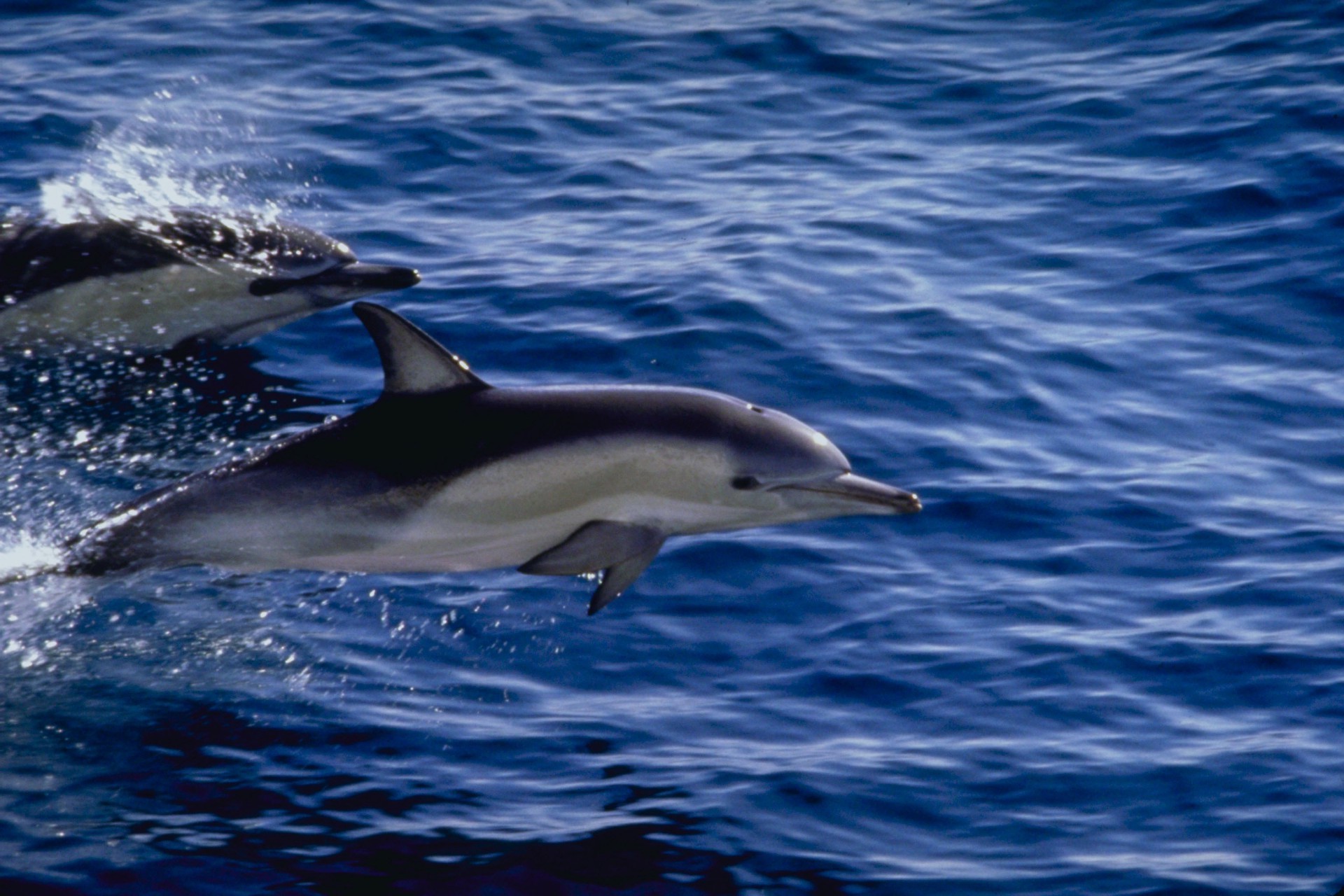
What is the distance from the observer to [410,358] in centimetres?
707

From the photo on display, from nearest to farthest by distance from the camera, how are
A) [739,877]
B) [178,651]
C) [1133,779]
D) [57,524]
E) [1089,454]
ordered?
[739,877], [1133,779], [178,651], [57,524], [1089,454]

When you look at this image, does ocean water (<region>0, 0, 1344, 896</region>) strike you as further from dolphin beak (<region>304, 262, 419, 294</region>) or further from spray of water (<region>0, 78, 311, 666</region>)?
dolphin beak (<region>304, 262, 419, 294</region>)

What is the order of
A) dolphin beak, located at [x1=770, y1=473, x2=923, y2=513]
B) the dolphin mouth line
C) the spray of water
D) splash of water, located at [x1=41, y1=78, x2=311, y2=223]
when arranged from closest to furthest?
dolphin beak, located at [x1=770, y1=473, x2=923, y2=513], the spray of water, the dolphin mouth line, splash of water, located at [x1=41, y1=78, x2=311, y2=223]

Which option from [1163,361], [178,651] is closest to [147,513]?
[178,651]

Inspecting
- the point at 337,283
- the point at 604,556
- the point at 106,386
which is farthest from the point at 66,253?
the point at 604,556

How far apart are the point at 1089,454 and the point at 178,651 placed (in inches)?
188

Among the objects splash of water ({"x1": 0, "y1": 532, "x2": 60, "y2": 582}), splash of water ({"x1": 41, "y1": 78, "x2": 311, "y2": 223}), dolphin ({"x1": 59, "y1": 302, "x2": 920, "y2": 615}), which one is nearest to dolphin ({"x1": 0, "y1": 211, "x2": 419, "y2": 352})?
splash of water ({"x1": 41, "y1": 78, "x2": 311, "y2": 223})

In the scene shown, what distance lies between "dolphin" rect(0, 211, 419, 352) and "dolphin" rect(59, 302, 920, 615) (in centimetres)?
359

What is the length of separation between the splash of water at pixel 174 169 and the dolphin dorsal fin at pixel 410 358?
4867 millimetres

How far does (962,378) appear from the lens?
10766mm

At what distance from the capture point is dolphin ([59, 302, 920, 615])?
7.18 m

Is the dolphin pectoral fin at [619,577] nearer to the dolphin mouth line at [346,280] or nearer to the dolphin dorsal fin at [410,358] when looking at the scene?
the dolphin dorsal fin at [410,358]

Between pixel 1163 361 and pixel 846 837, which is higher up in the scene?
pixel 1163 361

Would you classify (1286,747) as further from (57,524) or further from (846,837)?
(57,524)
